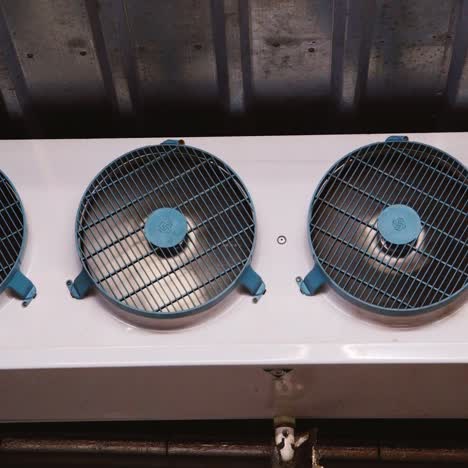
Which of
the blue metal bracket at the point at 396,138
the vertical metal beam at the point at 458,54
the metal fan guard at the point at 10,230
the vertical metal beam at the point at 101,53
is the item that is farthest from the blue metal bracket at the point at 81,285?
the vertical metal beam at the point at 458,54

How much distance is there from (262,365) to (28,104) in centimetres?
92

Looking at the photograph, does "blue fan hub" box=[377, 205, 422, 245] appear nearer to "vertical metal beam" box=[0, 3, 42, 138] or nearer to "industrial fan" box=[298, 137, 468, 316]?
"industrial fan" box=[298, 137, 468, 316]

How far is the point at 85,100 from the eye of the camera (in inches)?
68.9

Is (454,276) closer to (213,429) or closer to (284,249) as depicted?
(284,249)

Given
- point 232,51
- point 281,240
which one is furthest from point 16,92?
point 281,240

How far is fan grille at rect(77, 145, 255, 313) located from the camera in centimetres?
138

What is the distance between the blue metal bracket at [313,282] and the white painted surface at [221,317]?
2cm

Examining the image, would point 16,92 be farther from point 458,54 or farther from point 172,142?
point 458,54

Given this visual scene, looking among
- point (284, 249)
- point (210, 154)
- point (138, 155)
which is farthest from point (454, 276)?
point (138, 155)

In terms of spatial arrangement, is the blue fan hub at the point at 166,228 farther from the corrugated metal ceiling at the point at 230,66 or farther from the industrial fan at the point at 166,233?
the corrugated metal ceiling at the point at 230,66

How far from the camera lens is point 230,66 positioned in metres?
1.67

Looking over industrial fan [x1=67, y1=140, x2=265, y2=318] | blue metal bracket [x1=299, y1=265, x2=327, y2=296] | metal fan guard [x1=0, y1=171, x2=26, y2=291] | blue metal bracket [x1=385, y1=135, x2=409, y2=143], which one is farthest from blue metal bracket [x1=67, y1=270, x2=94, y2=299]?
blue metal bracket [x1=385, y1=135, x2=409, y2=143]

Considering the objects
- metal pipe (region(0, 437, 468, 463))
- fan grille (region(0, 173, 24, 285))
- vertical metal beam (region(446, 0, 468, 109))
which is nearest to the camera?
fan grille (region(0, 173, 24, 285))

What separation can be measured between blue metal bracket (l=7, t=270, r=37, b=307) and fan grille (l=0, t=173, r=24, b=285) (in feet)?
0.06
